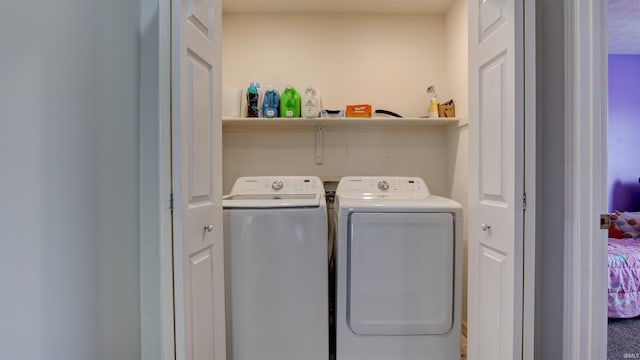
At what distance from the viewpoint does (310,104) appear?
90.0 inches

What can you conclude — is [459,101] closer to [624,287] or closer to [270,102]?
[270,102]

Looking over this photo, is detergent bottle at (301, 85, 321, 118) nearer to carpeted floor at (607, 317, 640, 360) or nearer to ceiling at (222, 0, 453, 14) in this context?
ceiling at (222, 0, 453, 14)

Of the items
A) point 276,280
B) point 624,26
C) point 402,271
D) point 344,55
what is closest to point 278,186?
point 276,280

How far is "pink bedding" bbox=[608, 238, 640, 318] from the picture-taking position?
2.27 meters

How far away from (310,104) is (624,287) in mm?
2636

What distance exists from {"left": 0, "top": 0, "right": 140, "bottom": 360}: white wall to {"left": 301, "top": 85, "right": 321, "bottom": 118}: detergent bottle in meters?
1.21

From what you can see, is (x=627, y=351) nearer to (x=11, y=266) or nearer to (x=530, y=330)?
(x=530, y=330)

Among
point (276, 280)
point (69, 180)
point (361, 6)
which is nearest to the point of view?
point (69, 180)

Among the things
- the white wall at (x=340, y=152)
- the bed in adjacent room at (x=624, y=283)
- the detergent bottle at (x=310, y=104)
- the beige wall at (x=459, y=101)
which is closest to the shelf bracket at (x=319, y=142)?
the white wall at (x=340, y=152)

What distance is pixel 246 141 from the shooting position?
8.17ft

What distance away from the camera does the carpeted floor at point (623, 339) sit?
185 cm

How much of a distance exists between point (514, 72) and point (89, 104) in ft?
4.86

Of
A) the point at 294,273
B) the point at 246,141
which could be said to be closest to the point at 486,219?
the point at 294,273

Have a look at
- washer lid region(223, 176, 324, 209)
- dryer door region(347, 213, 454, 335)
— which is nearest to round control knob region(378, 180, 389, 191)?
washer lid region(223, 176, 324, 209)
